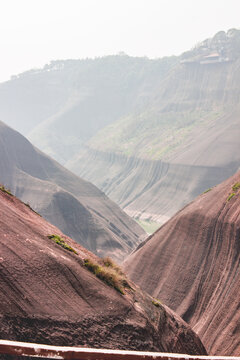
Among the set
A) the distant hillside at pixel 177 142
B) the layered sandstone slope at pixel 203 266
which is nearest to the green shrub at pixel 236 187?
the layered sandstone slope at pixel 203 266

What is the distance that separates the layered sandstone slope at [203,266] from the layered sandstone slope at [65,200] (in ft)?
102

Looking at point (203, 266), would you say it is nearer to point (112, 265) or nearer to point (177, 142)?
point (112, 265)

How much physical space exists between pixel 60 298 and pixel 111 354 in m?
7.36

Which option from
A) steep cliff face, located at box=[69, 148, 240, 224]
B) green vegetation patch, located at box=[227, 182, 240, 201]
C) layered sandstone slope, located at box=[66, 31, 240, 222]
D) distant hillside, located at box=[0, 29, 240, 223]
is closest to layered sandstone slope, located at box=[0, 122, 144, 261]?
steep cliff face, located at box=[69, 148, 240, 224]

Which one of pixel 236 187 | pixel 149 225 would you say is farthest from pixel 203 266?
pixel 149 225

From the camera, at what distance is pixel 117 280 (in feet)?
52.6

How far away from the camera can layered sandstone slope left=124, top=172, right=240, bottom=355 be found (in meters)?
25.2

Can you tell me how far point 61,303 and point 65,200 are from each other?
60.9 metres

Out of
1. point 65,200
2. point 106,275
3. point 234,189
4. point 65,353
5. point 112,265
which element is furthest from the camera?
point 65,200

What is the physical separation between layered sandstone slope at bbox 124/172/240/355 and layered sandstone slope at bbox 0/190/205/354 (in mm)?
8536

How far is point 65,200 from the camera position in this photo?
73.5 meters

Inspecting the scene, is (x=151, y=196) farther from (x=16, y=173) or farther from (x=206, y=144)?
(x=16, y=173)

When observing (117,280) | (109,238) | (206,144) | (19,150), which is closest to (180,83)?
(206,144)

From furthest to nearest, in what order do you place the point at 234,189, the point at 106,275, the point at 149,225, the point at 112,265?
the point at 149,225, the point at 234,189, the point at 112,265, the point at 106,275
